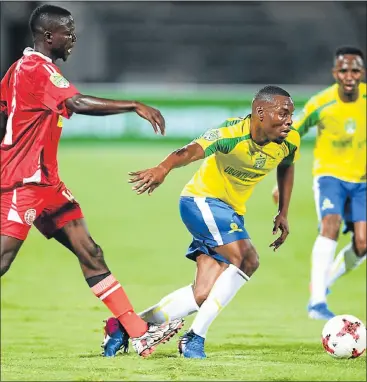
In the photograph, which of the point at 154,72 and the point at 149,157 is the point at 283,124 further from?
the point at 154,72

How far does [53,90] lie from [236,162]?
137 centimetres

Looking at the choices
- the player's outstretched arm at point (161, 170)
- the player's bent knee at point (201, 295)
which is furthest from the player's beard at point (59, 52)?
the player's bent knee at point (201, 295)

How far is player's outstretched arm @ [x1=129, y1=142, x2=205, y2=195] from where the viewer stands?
5578 millimetres

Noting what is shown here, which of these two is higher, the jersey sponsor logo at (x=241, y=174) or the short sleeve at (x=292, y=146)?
the short sleeve at (x=292, y=146)

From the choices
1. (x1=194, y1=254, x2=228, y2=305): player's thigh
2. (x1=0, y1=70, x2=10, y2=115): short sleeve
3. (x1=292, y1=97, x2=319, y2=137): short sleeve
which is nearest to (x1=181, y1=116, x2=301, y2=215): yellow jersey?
(x1=194, y1=254, x2=228, y2=305): player's thigh

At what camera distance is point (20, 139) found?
6.05 m

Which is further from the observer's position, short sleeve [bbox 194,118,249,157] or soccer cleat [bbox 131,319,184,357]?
soccer cleat [bbox 131,319,184,357]

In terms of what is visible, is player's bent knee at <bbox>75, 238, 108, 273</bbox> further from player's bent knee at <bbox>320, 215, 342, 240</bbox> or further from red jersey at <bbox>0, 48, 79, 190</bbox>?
player's bent knee at <bbox>320, 215, 342, 240</bbox>

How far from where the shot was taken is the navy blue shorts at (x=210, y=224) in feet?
21.7

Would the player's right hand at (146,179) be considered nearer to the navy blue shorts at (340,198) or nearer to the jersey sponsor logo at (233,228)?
the jersey sponsor logo at (233,228)

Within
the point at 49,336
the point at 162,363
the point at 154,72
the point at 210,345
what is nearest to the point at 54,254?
the point at 49,336

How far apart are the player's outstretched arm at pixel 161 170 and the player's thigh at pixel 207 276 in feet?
3.01

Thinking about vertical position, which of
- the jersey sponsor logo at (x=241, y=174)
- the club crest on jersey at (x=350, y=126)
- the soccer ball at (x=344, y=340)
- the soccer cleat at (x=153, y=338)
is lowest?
the soccer ball at (x=344, y=340)

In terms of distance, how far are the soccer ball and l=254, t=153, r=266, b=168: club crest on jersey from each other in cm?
110
